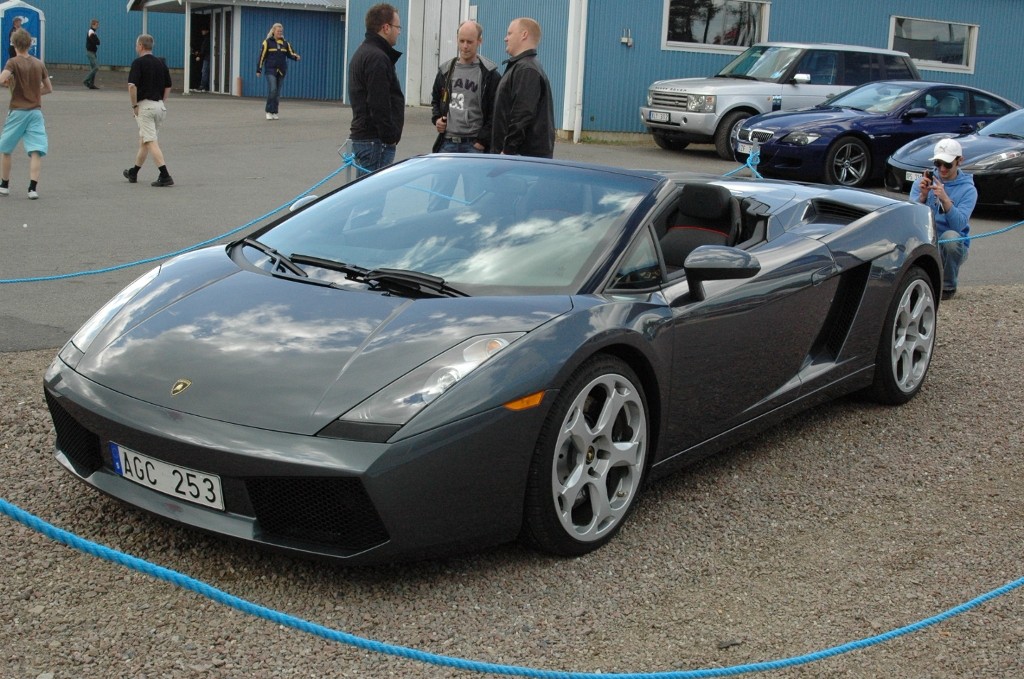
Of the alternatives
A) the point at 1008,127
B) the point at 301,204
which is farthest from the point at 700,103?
the point at 301,204

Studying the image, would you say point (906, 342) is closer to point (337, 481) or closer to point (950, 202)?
point (950, 202)

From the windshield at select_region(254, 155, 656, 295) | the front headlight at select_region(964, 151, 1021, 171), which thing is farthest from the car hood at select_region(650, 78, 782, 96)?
the windshield at select_region(254, 155, 656, 295)

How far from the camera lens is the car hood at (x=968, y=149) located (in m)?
13.9

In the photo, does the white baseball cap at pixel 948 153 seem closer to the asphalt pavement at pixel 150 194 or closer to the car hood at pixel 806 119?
the asphalt pavement at pixel 150 194

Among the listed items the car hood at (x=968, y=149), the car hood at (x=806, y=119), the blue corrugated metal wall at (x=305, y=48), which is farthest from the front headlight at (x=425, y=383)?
the blue corrugated metal wall at (x=305, y=48)

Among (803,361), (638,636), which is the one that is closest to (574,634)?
(638,636)

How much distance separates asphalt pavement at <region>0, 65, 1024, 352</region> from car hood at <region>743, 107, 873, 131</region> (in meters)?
1.34

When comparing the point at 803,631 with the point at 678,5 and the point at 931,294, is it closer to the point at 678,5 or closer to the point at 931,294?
the point at 931,294

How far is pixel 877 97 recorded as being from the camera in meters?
16.8

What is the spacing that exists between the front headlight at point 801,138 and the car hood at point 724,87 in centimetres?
280

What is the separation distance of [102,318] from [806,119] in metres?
13.2

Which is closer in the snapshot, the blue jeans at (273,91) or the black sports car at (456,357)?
the black sports car at (456,357)

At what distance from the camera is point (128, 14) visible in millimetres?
44344

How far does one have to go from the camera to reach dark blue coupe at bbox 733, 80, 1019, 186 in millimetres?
15641
